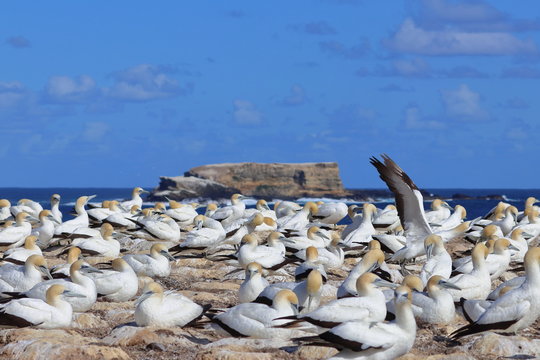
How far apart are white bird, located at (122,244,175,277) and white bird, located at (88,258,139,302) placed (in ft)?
4.68

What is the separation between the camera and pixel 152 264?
12781mm

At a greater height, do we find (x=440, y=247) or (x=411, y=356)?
(x=440, y=247)

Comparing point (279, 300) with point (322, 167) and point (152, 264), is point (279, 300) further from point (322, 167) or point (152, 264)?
point (322, 167)

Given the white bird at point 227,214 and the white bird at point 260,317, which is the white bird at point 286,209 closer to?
the white bird at point 227,214

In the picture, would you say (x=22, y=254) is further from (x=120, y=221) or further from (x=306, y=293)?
(x=306, y=293)

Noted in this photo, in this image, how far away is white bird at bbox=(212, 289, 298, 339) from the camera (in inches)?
343

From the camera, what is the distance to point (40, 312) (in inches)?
365

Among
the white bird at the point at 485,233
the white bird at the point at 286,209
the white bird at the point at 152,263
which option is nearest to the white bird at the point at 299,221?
the white bird at the point at 286,209

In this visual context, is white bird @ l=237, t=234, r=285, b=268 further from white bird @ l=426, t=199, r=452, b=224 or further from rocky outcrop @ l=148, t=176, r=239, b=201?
rocky outcrop @ l=148, t=176, r=239, b=201

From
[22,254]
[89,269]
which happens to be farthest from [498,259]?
[22,254]

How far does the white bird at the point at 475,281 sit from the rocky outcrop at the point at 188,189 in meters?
78.5

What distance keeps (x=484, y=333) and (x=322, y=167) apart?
9470 cm

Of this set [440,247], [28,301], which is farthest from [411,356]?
[440,247]

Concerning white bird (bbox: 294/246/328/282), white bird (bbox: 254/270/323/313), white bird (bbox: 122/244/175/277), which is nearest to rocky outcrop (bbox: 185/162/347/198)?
white bird (bbox: 122/244/175/277)
